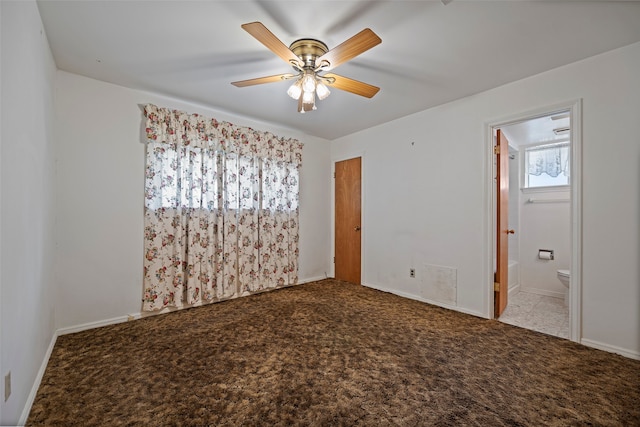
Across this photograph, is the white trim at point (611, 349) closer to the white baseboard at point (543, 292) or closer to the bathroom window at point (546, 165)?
the white baseboard at point (543, 292)

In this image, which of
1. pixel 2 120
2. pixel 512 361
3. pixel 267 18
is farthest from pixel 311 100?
pixel 512 361

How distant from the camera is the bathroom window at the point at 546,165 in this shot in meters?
4.14

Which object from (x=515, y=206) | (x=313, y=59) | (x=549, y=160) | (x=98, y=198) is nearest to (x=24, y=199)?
(x=98, y=198)

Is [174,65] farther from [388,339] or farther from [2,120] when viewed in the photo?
[388,339]

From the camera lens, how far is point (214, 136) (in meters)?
3.52

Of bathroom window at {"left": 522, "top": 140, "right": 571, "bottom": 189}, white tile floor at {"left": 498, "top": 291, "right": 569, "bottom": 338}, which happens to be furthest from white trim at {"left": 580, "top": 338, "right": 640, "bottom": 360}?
bathroom window at {"left": 522, "top": 140, "right": 571, "bottom": 189}

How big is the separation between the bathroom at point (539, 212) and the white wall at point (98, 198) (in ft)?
15.2

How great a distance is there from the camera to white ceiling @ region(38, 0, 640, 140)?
1844 mm

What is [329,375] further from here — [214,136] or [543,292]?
[543,292]

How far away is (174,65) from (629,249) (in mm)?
4237

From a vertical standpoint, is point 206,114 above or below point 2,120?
above

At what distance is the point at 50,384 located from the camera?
6.03ft

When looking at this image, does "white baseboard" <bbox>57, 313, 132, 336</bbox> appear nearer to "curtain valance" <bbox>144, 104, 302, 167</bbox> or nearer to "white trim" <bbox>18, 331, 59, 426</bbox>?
"white trim" <bbox>18, 331, 59, 426</bbox>

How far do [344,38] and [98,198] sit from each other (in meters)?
2.83
